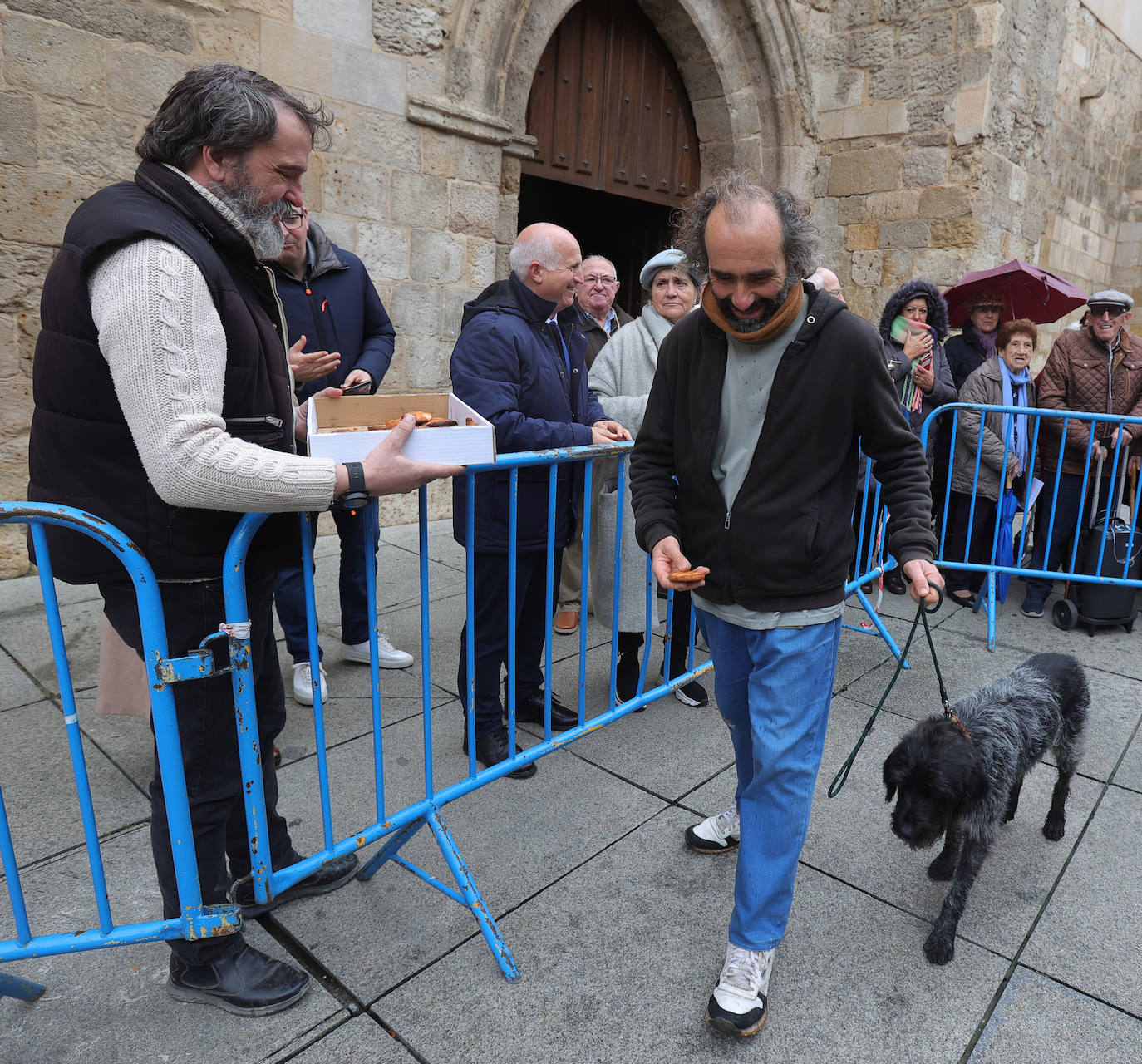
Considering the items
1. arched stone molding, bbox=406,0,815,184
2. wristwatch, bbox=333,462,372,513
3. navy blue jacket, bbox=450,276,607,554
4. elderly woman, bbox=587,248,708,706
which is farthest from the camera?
arched stone molding, bbox=406,0,815,184

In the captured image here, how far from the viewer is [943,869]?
8.43ft

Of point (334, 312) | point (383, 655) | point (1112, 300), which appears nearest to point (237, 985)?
point (383, 655)

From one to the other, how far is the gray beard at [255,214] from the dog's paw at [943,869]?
261cm

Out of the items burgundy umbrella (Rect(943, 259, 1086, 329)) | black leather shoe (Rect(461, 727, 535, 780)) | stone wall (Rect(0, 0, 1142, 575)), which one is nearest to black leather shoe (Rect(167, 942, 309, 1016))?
black leather shoe (Rect(461, 727, 535, 780))

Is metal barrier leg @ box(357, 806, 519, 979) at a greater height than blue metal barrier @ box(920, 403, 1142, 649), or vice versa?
blue metal barrier @ box(920, 403, 1142, 649)

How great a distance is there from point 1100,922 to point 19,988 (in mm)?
2980

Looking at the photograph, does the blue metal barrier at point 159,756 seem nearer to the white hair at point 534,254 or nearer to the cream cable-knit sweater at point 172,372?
the cream cable-knit sweater at point 172,372

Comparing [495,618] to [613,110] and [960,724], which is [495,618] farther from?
[613,110]

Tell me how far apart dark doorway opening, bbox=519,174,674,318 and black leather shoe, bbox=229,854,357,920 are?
7.51 m

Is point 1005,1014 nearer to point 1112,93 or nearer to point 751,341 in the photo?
point 751,341

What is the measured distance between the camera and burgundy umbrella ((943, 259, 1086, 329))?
611 cm

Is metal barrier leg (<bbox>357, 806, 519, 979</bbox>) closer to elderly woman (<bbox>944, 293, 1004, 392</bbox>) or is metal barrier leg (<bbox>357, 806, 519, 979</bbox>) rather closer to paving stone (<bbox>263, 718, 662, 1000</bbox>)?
paving stone (<bbox>263, 718, 662, 1000</bbox>)

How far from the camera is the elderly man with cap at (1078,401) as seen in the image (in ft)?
17.4

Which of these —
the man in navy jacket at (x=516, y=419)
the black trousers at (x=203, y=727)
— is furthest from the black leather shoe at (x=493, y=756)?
the black trousers at (x=203, y=727)
